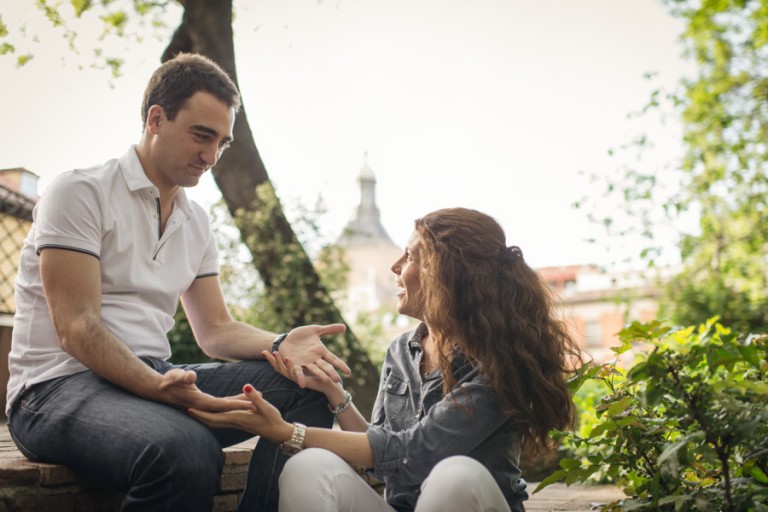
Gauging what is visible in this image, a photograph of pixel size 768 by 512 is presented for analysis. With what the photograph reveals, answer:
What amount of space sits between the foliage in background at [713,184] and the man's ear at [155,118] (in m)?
8.06

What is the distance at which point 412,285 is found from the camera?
2494 millimetres

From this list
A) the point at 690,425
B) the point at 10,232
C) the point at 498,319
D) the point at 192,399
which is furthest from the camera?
the point at 10,232

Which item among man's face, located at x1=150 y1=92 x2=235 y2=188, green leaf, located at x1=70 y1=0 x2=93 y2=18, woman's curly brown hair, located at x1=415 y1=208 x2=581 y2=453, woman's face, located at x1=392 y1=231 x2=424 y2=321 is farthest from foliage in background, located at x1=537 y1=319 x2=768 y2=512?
green leaf, located at x1=70 y1=0 x2=93 y2=18

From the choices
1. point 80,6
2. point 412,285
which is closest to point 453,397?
point 412,285

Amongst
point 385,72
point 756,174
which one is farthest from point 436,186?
point 756,174

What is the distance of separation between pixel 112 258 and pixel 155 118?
0.56 m

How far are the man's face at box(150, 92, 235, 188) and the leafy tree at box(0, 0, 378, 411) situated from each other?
320cm

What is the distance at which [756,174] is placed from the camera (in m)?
10.4

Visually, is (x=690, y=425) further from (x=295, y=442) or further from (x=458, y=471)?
(x=295, y=442)

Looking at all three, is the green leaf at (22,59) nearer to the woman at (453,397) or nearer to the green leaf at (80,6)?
the green leaf at (80,6)

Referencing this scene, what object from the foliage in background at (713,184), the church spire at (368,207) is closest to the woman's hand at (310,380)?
the foliage in background at (713,184)

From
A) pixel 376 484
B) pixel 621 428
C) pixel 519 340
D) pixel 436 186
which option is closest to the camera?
pixel 621 428

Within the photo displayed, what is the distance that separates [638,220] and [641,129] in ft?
4.05

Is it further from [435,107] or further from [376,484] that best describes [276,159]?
[435,107]
